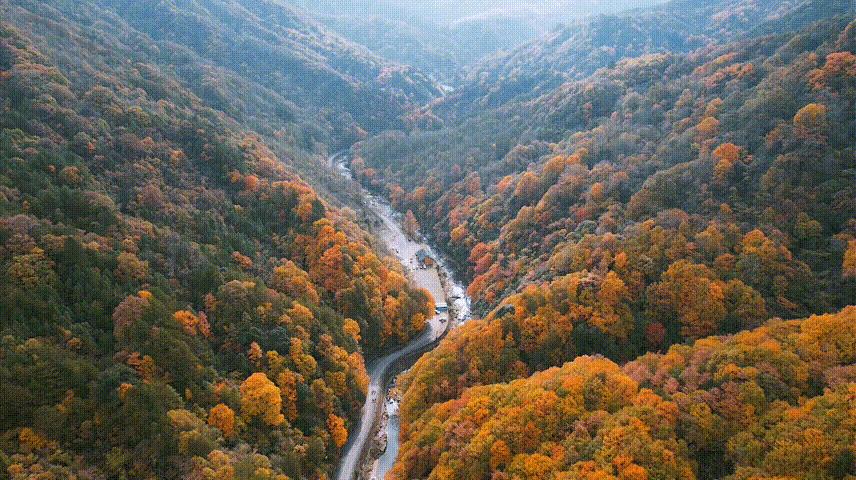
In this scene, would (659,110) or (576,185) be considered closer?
(576,185)

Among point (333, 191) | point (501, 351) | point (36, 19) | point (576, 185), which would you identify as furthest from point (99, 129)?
point (576, 185)

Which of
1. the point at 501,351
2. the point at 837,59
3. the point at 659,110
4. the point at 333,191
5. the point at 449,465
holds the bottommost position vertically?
the point at 333,191

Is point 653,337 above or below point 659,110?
below

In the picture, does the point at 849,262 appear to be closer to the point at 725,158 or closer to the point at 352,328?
the point at 725,158

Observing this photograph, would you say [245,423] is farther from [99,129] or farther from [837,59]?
[837,59]

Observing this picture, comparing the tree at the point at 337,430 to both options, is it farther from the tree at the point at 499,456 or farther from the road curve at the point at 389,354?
the tree at the point at 499,456

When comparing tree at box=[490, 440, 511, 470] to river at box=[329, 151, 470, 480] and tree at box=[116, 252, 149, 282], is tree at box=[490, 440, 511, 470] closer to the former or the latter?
river at box=[329, 151, 470, 480]

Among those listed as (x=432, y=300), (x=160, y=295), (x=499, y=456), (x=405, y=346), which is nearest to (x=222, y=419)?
(x=160, y=295)
